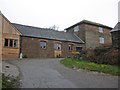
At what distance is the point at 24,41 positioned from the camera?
33.2 metres

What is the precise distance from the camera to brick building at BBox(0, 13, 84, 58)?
30672 mm

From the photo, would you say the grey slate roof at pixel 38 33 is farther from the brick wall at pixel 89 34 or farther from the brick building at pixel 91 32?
the brick building at pixel 91 32

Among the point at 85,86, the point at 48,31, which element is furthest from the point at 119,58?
the point at 48,31

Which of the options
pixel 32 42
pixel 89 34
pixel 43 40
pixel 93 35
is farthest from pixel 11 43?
pixel 93 35

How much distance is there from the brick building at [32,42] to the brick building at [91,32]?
266 centimetres

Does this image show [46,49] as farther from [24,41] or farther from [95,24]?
[95,24]

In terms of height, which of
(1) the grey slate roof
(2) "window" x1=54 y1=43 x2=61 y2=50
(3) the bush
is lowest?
(3) the bush

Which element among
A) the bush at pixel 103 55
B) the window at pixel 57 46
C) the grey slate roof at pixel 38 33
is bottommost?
the bush at pixel 103 55

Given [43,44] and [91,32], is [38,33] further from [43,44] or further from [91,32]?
[91,32]

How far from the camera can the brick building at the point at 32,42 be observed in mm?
30672

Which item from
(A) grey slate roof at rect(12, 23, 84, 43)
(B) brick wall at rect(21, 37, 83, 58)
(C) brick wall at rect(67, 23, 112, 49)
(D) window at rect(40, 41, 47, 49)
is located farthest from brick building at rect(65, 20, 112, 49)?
(D) window at rect(40, 41, 47, 49)

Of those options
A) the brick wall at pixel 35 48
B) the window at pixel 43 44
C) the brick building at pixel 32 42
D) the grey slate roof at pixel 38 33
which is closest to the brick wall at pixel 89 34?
the brick building at pixel 32 42

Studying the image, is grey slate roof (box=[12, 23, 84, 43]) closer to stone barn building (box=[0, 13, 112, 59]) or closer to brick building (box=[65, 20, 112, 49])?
stone barn building (box=[0, 13, 112, 59])

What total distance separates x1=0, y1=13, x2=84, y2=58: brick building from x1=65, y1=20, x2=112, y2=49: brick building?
105 inches
